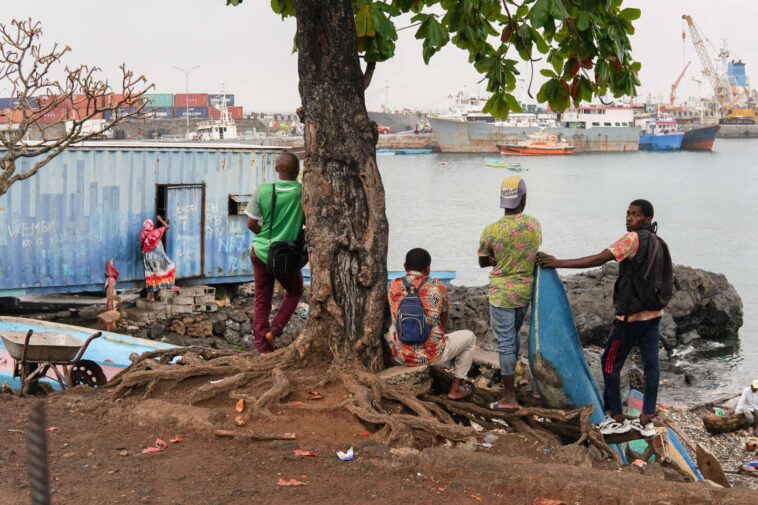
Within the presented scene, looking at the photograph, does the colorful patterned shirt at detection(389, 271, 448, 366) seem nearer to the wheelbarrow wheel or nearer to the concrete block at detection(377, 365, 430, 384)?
the concrete block at detection(377, 365, 430, 384)

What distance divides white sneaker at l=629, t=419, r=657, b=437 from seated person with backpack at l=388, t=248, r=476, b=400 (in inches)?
51.8

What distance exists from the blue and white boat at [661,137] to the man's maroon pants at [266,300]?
88.6 meters

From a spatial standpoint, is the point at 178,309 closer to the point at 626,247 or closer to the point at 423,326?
the point at 423,326

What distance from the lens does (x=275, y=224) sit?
21.4 ft

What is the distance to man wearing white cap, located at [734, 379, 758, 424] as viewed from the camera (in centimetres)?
961

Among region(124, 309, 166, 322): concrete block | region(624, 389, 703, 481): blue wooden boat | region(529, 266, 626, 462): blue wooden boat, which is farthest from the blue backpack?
region(124, 309, 166, 322): concrete block

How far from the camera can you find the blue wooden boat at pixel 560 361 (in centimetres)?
627

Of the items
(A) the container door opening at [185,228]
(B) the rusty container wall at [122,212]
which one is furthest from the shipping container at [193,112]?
(A) the container door opening at [185,228]

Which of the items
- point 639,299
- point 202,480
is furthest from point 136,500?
point 639,299

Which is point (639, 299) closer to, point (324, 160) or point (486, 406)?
point (486, 406)

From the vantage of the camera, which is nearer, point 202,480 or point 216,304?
point 202,480

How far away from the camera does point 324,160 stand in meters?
6.21

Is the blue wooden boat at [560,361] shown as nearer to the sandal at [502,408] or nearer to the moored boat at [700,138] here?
the sandal at [502,408]

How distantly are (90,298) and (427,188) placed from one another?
4205cm
